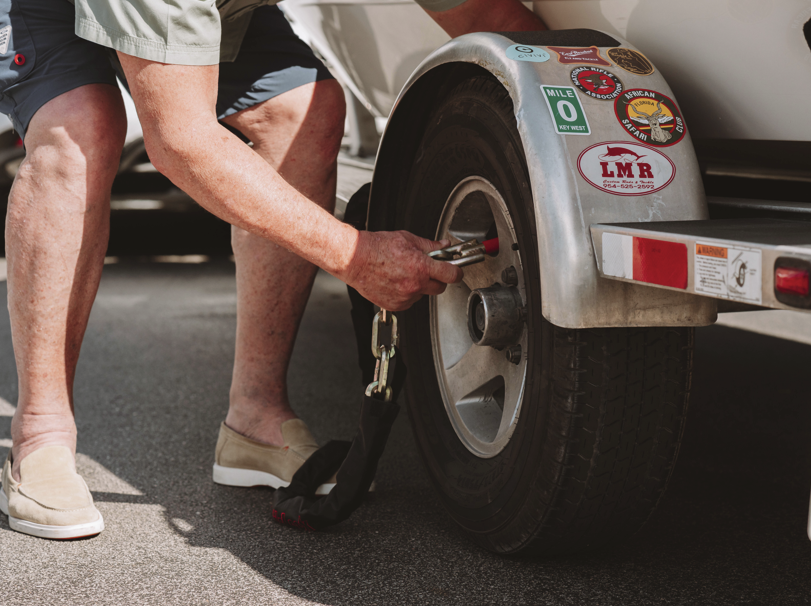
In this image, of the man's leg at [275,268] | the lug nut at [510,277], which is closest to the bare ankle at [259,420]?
the man's leg at [275,268]

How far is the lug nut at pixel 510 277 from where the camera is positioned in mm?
1398

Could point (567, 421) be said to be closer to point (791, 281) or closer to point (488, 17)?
point (791, 281)

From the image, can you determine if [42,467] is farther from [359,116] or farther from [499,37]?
[359,116]

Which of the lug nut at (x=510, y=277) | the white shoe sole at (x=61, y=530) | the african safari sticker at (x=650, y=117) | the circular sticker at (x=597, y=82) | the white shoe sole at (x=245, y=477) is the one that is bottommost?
the white shoe sole at (x=245, y=477)

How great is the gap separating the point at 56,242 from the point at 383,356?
2.27 ft

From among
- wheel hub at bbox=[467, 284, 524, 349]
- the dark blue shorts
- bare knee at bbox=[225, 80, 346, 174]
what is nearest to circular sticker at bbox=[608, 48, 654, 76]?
wheel hub at bbox=[467, 284, 524, 349]

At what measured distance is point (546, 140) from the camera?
3.95 feet

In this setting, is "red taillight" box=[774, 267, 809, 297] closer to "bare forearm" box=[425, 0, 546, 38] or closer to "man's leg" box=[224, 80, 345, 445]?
"bare forearm" box=[425, 0, 546, 38]

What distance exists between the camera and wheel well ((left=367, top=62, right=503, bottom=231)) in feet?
5.16

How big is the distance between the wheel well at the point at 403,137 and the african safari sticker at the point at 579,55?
0.24m

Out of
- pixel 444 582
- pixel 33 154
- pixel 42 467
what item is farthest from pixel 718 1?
pixel 42 467

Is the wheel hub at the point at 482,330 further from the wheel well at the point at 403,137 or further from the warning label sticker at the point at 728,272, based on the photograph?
the warning label sticker at the point at 728,272

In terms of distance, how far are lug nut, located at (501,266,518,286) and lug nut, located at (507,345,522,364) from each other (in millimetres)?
111

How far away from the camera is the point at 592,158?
120 cm
